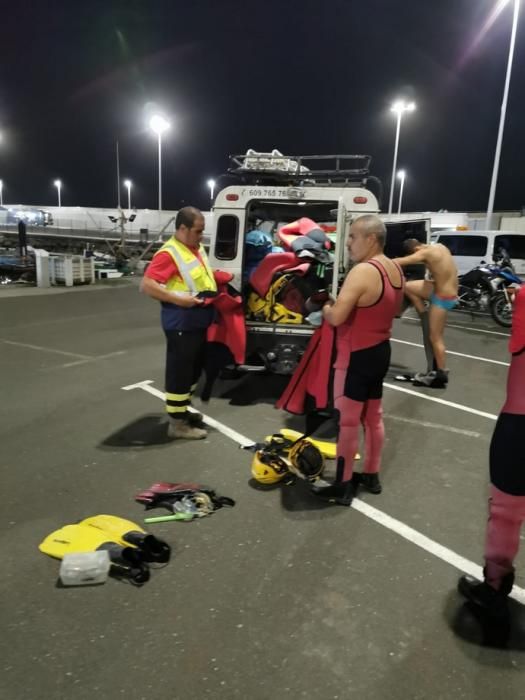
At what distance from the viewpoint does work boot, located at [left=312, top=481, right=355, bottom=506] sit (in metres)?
3.36

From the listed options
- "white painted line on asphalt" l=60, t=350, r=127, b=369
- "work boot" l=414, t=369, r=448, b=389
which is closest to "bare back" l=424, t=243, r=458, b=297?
"work boot" l=414, t=369, r=448, b=389

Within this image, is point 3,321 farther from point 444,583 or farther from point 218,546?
point 444,583

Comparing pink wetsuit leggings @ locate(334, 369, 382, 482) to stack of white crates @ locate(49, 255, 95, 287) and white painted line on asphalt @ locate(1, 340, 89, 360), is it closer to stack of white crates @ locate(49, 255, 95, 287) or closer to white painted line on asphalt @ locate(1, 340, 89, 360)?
white painted line on asphalt @ locate(1, 340, 89, 360)

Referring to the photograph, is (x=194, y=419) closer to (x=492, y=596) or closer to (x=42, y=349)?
(x=492, y=596)

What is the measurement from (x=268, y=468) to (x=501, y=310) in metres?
10.4

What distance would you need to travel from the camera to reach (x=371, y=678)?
197 centimetres

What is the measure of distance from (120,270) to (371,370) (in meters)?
20.3

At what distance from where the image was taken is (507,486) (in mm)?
2184

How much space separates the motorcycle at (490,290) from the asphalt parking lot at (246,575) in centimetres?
742

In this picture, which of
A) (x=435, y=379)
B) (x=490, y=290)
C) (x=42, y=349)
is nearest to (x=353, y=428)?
(x=435, y=379)

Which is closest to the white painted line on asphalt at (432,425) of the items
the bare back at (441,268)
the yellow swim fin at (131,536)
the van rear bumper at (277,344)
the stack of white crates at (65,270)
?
the van rear bumper at (277,344)

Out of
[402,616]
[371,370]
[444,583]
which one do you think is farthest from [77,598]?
[371,370]

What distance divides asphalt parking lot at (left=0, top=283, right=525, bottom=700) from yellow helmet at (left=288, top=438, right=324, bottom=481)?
0.49ft

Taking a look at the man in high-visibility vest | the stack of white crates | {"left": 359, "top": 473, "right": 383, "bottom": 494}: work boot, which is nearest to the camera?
{"left": 359, "top": 473, "right": 383, "bottom": 494}: work boot
